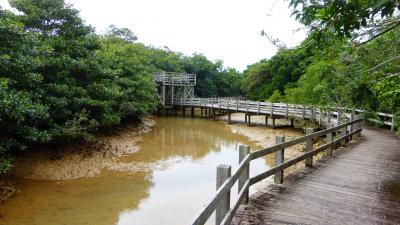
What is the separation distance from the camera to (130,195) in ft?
31.1

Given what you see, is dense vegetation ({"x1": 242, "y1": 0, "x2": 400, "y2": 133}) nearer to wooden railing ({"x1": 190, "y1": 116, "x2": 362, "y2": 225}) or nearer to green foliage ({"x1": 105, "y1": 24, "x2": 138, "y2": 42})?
wooden railing ({"x1": 190, "y1": 116, "x2": 362, "y2": 225})

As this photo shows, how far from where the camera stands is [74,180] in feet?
35.1

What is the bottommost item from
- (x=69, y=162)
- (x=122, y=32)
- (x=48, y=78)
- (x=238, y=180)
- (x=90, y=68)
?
(x=69, y=162)

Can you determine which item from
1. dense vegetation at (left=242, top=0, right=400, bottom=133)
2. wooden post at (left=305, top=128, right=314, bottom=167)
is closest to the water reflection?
wooden post at (left=305, top=128, right=314, bottom=167)

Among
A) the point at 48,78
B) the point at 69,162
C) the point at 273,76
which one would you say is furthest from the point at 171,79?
the point at 69,162

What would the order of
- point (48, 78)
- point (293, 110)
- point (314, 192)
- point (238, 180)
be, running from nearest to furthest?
point (238, 180) < point (314, 192) < point (48, 78) < point (293, 110)

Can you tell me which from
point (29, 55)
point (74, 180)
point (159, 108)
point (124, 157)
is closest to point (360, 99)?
point (124, 157)

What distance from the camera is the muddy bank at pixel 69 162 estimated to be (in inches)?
425

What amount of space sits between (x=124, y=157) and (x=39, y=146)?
337cm

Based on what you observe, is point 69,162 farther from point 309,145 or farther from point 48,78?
point 309,145

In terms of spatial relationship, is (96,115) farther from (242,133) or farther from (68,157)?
(242,133)

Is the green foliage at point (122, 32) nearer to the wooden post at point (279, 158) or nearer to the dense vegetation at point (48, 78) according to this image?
the dense vegetation at point (48, 78)

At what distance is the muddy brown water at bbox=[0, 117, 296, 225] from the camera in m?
7.80

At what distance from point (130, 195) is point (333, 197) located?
580 centimetres
